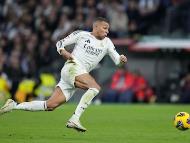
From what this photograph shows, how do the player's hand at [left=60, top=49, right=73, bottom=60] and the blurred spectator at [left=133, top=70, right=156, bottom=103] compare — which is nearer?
the player's hand at [left=60, top=49, right=73, bottom=60]

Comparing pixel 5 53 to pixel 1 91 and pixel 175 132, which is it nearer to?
pixel 1 91

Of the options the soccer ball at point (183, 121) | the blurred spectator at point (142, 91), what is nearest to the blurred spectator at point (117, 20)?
the blurred spectator at point (142, 91)

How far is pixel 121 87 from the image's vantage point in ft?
88.3

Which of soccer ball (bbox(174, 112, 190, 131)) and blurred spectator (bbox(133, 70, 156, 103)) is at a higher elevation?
soccer ball (bbox(174, 112, 190, 131))

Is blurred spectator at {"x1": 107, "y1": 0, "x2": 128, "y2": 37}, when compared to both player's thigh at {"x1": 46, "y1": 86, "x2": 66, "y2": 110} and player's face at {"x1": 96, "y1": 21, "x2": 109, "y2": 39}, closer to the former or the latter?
player's face at {"x1": 96, "y1": 21, "x2": 109, "y2": 39}

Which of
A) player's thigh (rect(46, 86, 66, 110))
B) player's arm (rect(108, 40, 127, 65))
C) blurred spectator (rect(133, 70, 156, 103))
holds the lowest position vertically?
blurred spectator (rect(133, 70, 156, 103))

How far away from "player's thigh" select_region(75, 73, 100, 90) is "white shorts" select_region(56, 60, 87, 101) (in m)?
0.07

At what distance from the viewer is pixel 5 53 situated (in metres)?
Result: 29.3

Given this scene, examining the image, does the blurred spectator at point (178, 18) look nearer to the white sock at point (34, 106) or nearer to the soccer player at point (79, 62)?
the soccer player at point (79, 62)

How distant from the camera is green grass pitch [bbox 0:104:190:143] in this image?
12836 mm

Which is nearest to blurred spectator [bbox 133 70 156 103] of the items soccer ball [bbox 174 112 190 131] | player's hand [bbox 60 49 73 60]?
soccer ball [bbox 174 112 190 131]

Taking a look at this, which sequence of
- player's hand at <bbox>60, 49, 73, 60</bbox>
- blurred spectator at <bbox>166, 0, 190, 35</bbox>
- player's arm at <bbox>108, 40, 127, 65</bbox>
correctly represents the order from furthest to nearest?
blurred spectator at <bbox>166, 0, 190, 35</bbox>
player's arm at <bbox>108, 40, 127, 65</bbox>
player's hand at <bbox>60, 49, 73, 60</bbox>

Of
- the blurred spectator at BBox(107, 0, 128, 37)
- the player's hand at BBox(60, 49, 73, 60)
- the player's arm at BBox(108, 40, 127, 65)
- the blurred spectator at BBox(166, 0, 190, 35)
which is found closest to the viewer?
the player's hand at BBox(60, 49, 73, 60)

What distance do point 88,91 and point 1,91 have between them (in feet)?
43.2
